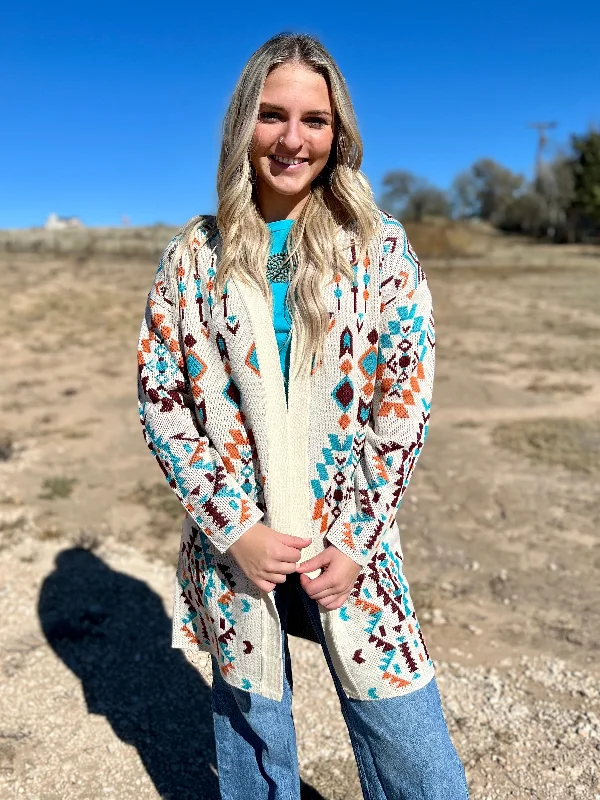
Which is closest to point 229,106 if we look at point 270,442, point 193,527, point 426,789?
point 270,442

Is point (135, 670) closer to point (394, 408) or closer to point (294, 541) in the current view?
point (294, 541)

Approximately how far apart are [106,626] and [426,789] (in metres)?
2.18

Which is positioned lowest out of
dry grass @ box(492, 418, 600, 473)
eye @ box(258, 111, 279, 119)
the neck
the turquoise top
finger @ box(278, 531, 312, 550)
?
dry grass @ box(492, 418, 600, 473)

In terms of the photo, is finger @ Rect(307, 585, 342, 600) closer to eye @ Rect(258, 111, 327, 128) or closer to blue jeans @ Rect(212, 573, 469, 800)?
blue jeans @ Rect(212, 573, 469, 800)

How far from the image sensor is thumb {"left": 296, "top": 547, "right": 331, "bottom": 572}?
4.77ft

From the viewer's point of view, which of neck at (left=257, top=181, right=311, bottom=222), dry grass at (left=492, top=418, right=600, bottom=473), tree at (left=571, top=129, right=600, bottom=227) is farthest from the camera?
tree at (left=571, top=129, right=600, bottom=227)

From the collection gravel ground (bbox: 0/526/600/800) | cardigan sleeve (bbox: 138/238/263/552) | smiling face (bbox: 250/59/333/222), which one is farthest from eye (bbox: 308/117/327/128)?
gravel ground (bbox: 0/526/600/800)

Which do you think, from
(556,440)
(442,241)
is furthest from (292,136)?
(442,241)

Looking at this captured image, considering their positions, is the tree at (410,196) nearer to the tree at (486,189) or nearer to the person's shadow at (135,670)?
the tree at (486,189)

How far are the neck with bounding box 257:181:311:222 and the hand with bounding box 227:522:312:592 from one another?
0.65 meters

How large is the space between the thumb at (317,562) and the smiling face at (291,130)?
2.42ft

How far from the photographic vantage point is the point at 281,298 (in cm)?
150

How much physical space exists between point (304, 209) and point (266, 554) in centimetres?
72

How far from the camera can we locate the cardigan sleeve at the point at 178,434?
4.80 feet
